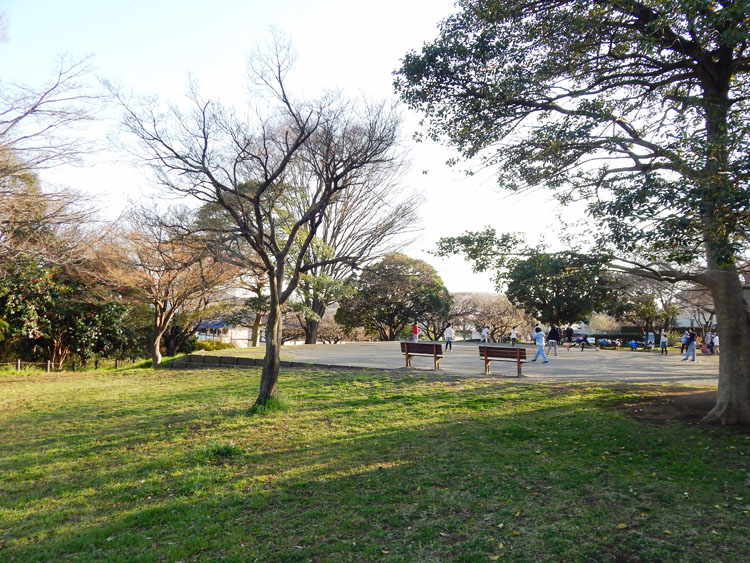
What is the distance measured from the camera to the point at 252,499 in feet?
13.9

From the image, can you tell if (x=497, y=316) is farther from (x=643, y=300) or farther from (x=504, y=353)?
(x=504, y=353)

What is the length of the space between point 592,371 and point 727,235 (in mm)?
9161

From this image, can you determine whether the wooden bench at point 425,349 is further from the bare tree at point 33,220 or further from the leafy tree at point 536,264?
the bare tree at point 33,220

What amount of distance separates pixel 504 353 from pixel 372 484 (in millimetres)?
8101

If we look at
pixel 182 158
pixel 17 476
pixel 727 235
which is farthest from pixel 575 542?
pixel 182 158

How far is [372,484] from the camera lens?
458 cm

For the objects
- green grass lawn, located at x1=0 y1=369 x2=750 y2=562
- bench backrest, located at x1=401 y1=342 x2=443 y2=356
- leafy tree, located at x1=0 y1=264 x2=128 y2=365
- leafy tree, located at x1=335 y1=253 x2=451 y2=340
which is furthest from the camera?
leafy tree, located at x1=335 y1=253 x2=451 y2=340

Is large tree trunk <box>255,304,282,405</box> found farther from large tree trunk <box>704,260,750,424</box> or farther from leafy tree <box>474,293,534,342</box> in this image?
leafy tree <box>474,293,534,342</box>

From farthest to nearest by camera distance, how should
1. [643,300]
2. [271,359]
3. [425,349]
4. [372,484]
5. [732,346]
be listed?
[643,300]
[425,349]
[271,359]
[732,346]
[372,484]

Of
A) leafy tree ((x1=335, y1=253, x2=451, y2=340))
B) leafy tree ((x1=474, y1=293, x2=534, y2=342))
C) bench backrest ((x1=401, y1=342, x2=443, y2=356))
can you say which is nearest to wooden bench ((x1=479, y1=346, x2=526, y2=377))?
bench backrest ((x1=401, y1=342, x2=443, y2=356))

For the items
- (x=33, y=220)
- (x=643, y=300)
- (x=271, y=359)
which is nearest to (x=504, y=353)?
(x=271, y=359)

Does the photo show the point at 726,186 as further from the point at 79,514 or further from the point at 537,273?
the point at 79,514

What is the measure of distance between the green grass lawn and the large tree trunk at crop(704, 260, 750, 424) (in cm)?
68

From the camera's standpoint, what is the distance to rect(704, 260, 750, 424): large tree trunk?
22.0ft
